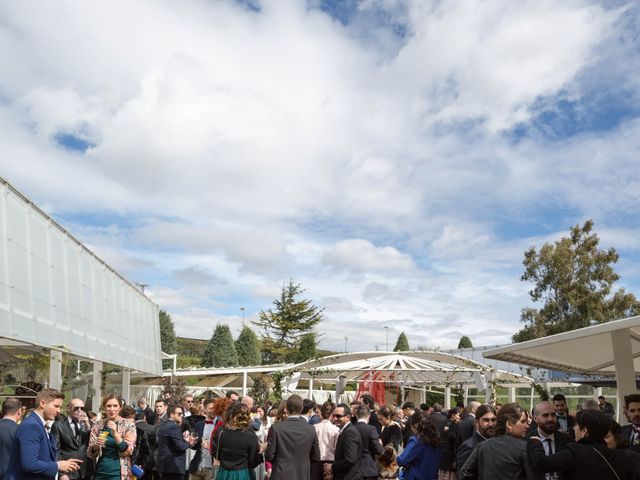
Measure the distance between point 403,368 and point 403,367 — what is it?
95mm

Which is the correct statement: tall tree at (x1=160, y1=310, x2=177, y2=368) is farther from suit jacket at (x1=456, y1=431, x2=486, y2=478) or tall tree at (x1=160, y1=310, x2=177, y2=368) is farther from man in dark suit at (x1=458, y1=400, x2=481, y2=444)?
suit jacket at (x1=456, y1=431, x2=486, y2=478)

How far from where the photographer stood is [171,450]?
902 cm

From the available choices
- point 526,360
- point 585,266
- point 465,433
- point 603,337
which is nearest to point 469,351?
point 585,266

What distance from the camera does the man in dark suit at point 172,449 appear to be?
9.02 metres

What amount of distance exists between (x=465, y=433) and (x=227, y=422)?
284 cm

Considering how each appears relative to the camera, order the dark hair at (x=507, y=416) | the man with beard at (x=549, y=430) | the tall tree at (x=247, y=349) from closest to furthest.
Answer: the dark hair at (x=507, y=416) < the man with beard at (x=549, y=430) < the tall tree at (x=247, y=349)

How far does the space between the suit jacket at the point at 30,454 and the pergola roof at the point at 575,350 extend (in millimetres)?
5894

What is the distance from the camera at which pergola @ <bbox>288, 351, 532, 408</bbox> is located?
1897 centimetres

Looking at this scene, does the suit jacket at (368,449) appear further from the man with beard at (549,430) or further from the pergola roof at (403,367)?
the pergola roof at (403,367)

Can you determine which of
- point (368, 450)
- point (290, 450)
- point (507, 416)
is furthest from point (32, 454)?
→ point (368, 450)

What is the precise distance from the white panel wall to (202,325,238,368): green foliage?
25.1 m

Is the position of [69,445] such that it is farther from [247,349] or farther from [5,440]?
[247,349]

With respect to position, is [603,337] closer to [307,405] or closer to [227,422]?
[307,405]

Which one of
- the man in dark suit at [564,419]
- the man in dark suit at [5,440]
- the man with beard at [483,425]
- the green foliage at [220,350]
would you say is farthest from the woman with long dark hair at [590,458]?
the green foliage at [220,350]
